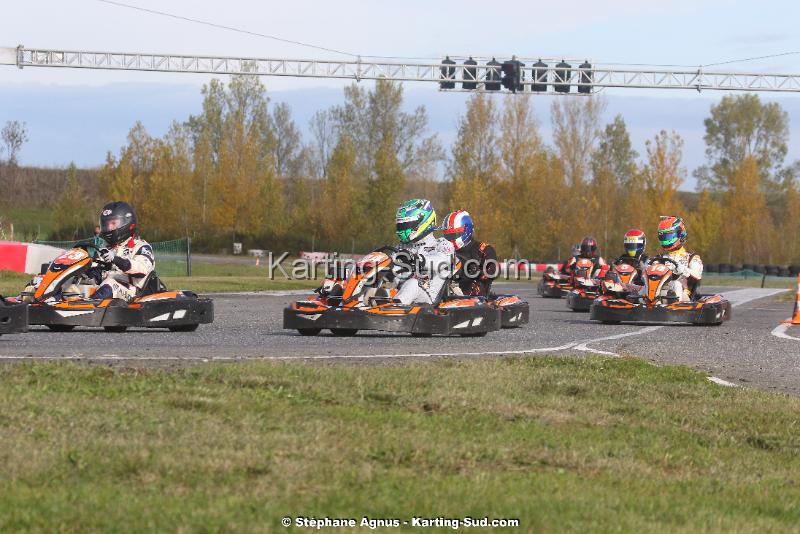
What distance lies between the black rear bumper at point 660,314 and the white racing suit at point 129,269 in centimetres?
711

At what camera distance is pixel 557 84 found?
50.5 metres

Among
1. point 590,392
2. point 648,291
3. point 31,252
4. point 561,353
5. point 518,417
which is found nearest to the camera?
point 518,417

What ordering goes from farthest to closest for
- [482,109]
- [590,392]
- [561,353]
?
[482,109], [561,353], [590,392]

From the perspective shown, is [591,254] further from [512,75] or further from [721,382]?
[721,382]

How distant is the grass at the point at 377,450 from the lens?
5207mm

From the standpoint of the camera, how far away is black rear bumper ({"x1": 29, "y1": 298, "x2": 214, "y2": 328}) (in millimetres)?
14508

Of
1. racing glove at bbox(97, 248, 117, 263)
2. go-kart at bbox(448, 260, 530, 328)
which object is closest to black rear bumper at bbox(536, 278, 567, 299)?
go-kart at bbox(448, 260, 530, 328)

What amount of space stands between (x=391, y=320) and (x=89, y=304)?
3433 millimetres

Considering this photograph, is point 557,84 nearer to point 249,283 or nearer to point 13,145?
point 249,283

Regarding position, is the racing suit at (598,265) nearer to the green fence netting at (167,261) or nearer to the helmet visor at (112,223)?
the helmet visor at (112,223)

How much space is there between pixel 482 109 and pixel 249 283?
Result: 27171 mm

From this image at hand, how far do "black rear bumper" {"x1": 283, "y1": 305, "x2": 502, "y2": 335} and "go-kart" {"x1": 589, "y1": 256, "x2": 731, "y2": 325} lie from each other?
4.83 meters

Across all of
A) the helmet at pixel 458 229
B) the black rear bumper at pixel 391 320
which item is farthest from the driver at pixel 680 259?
the black rear bumper at pixel 391 320

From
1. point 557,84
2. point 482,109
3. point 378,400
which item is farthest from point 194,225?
point 378,400
